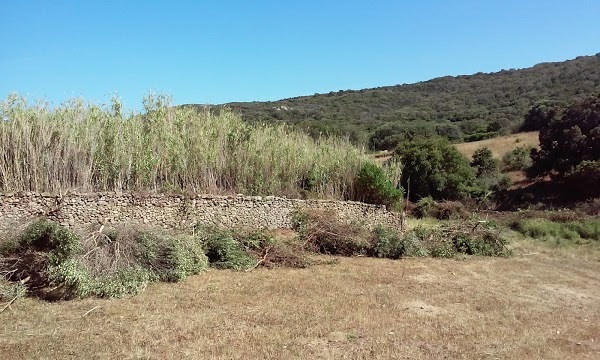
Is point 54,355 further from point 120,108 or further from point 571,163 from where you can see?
point 571,163

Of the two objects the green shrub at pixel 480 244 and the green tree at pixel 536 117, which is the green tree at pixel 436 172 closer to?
the green shrub at pixel 480 244

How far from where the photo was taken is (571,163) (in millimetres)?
27625

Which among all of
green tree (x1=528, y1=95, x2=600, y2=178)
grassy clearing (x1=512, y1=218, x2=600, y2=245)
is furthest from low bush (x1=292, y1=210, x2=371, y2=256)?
green tree (x1=528, y1=95, x2=600, y2=178)

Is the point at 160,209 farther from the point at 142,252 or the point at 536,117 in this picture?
the point at 536,117

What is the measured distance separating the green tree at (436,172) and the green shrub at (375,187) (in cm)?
698

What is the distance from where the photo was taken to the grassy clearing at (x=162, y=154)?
10.8m

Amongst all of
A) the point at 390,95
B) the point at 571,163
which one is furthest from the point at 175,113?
the point at 390,95

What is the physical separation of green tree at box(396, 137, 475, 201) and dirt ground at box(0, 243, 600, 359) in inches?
511

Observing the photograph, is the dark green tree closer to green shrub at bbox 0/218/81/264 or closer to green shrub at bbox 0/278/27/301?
green shrub at bbox 0/218/81/264

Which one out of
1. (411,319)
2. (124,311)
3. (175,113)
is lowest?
(411,319)

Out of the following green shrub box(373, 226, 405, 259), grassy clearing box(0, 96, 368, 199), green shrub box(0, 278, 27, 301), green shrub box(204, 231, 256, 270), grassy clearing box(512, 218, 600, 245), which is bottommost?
grassy clearing box(512, 218, 600, 245)

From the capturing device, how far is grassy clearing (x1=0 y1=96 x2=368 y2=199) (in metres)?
10.8

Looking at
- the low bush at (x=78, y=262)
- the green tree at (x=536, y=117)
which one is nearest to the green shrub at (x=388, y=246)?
the low bush at (x=78, y=262)

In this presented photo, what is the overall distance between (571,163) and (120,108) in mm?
24969
